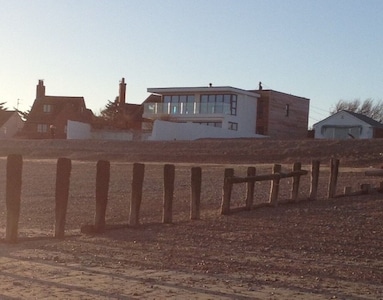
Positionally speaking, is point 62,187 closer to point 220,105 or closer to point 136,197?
point 136,197

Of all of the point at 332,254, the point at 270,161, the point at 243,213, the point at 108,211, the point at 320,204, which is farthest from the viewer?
the point at 270,161

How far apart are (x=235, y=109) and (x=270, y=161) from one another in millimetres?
25855

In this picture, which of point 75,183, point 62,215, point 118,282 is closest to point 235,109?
point 75,183

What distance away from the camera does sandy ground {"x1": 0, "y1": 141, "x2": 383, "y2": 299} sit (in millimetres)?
9875

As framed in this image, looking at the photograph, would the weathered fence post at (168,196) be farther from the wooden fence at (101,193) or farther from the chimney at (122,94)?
the chimney at (122,94)

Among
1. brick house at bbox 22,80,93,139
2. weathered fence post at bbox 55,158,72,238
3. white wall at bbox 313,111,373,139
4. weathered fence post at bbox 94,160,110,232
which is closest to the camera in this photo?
weathered fence post at bbox 55,158,72,238

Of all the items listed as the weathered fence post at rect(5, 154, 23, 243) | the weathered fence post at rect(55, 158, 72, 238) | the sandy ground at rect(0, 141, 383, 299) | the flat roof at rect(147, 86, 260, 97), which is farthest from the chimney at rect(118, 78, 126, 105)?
the weathered fence post at rect(5, 154, 23, 243)

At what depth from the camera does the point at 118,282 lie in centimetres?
1023

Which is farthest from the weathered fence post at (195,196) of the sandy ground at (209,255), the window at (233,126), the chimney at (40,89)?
the chimney at (40,89)

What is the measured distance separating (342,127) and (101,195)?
58119 millimetres

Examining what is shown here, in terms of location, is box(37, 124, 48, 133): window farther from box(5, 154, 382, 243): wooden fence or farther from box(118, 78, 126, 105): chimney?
box(5, 154, 382, 243): wooden fence

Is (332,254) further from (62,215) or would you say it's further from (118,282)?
(62,215)

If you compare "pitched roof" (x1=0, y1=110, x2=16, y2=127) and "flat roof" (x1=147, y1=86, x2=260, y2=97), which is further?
"pitched roof" (x1=0, y1=110, x2=16, y2=127)

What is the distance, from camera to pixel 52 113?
3386 inches
